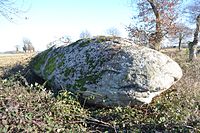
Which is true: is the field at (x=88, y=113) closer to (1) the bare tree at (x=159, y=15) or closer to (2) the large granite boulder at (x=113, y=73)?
(2) the large granite boulder at (x=113, y=73)

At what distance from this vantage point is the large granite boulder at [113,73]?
5844 millimetres

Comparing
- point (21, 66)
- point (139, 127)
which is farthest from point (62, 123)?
point (21, 66)

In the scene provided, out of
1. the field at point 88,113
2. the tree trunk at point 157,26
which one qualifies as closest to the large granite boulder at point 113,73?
the field at point 88,113

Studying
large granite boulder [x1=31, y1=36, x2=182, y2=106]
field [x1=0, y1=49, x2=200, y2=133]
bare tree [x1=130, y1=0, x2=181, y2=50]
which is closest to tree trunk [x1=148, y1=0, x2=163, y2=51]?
bare tree [x1=130, y1=0, x2=181, y2=50]

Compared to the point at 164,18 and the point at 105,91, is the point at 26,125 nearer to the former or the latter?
the point at 105,91

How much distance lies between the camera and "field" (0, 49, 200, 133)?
4074 mm

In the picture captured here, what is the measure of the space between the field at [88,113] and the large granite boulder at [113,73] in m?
0.27

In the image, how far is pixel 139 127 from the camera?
509cm

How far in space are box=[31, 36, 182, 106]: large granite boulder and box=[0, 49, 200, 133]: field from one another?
27 cm

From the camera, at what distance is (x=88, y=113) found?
582 centimetres

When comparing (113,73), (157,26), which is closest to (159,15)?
(157,26)

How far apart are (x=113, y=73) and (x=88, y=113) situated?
3.21 feet

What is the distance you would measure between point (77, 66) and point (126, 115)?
1750mm

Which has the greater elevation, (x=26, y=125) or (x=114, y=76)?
(x=114, y=76)
